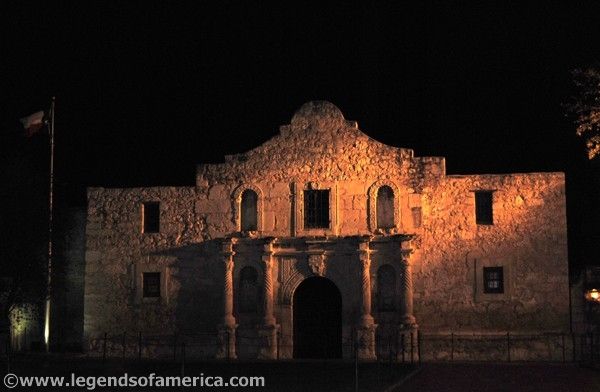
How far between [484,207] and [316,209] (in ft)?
19.0

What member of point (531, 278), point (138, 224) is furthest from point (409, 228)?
point (138, 224)

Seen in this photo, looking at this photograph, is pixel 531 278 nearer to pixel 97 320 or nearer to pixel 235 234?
pixel 235 234

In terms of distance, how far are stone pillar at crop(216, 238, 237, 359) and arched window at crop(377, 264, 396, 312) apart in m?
5.12

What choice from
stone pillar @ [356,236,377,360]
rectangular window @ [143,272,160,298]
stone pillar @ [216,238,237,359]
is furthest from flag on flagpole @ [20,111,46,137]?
stone pillar @ [356,236,377,360]

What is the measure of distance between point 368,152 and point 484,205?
437 cm

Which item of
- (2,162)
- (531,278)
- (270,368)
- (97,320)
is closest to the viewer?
(270,368)

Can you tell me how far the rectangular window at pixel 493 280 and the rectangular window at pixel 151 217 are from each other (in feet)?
38.9

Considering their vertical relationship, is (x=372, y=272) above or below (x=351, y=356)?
above

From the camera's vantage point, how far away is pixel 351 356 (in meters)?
33.0

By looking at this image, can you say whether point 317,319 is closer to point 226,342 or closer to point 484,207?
point 226,342

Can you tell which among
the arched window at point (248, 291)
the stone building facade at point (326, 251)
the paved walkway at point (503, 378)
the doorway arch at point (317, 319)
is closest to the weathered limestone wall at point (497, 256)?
the stone building facade at point (326, 251)

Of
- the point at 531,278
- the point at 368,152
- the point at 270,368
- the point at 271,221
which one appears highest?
the point at 368,152

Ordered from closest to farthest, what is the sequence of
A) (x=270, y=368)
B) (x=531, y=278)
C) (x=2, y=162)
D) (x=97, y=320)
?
(x=270, y=368)
(x=531, y=278)
(x=97, y=320)
(x=2, y=162)

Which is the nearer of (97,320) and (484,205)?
(484,205)
